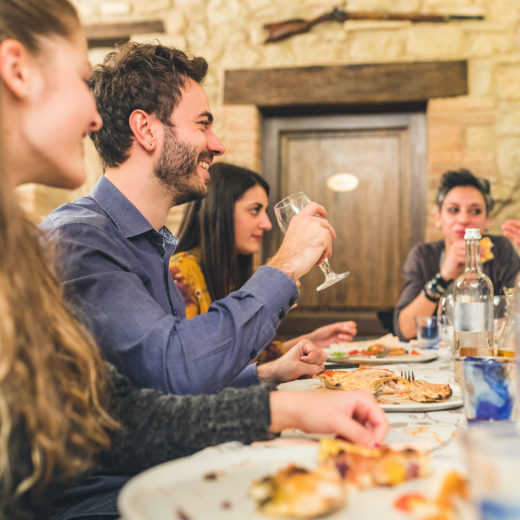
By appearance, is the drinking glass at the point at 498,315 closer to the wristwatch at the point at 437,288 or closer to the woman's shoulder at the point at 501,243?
the wristwatch at the point at 437,288

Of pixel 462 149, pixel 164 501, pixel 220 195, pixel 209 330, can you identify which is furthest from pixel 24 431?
pixel 462 149

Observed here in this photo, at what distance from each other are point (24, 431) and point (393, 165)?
12.9ft

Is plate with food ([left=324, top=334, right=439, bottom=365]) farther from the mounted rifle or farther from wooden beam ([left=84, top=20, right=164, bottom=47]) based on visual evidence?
wooden beam ([left=84, top=20, right=164, bottom=47])

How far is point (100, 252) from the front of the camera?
107 centimetres

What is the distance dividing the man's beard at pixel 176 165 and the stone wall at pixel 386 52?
9.10 ft

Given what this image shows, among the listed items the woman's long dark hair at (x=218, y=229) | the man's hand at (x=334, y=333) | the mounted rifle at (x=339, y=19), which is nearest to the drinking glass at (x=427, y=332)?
the man's hand at (x=334, y=333)

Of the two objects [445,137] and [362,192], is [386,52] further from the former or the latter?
[362,192]

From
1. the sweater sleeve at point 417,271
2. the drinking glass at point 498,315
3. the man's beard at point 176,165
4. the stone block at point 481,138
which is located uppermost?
the stone block at point 481,138

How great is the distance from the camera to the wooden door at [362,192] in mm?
4254

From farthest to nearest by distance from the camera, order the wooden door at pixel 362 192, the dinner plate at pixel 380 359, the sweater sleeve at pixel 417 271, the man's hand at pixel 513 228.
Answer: the wooden door at pixel 362 192 → the sweater sleeve at pixel 417 271 → the man's hand at pixel 513 228 → the dinner plate at pixel 380 359

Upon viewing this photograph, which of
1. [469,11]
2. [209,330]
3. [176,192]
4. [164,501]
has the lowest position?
[164,501]

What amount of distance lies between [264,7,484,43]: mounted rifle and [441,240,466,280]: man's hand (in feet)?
6.87

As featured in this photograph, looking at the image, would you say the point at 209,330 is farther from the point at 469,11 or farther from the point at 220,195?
the point at 469,11

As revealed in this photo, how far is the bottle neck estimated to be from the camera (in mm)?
1495
